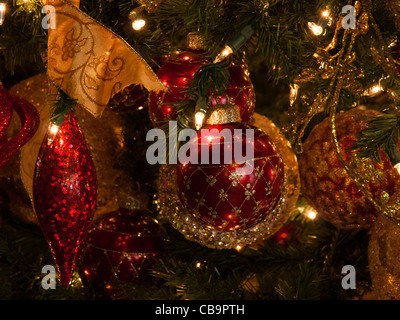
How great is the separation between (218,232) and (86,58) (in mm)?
295

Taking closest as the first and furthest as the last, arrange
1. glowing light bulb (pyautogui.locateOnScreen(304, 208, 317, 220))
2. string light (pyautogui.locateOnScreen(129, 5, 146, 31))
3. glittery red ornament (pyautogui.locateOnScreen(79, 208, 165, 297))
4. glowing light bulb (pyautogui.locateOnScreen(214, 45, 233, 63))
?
1. glowing light bulb (pyautogui.locateOnScreen(214, 45, 233, 63))
2. string light (pyautogui.locateOnScreen(129, 5, 146, 31))
3. glittery red ornament (pyautogui.locateOnScreen(79, 208, 165, 297))
4. glowing light bulb (pyautogui.locateOnScreen(304, 208, 317, 220))

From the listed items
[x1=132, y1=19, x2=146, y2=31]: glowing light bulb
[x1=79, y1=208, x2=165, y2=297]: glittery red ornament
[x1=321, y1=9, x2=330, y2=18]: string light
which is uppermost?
[x1=132, y1=19, x2=146, y2=31]: glowing light bulb

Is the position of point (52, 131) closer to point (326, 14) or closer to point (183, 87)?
point (183, 87)

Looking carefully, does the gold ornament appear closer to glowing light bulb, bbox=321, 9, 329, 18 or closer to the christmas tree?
the christmas tree

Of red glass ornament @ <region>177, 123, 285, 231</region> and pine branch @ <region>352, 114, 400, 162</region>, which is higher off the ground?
pine branch @ <region>352, 114, 400, 162</region>

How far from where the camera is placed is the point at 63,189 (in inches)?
25.6

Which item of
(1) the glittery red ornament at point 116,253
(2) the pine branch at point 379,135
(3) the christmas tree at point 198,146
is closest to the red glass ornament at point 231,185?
(3) the christmas tree at point 198,146

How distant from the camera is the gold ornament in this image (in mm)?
723

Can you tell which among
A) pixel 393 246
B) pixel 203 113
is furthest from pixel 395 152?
pixel 203 113

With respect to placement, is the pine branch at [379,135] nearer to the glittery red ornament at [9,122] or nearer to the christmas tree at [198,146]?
the christmas tree at [198,146]

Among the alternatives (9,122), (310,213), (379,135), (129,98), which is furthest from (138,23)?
(310,213)

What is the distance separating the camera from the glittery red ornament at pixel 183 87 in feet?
2.27

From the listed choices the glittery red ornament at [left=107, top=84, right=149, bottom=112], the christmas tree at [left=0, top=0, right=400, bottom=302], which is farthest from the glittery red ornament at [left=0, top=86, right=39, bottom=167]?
the glittery red ornament at [left=107, top=84, right=149, bottom=112]
